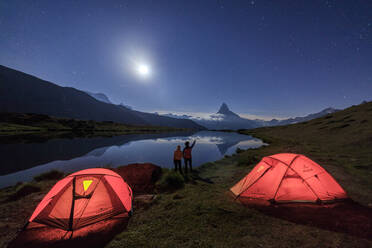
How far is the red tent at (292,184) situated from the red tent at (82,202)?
21.2 ft

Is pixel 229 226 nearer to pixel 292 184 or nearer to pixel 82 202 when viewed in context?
pixel 292 184

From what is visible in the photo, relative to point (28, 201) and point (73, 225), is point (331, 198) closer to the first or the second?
point (73, 225)

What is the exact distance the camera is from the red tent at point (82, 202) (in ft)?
18.7

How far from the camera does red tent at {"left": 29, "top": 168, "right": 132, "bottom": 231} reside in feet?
18.7

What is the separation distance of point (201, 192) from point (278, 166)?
471 cm

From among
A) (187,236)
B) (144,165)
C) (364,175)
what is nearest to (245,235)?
(187,236)

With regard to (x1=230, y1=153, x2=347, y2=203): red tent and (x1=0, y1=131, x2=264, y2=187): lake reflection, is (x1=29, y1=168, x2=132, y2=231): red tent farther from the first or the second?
(x1=0, y1=131, x2=264, y2=187): lake reflection

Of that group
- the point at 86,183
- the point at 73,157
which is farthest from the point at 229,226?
the point at 73,157

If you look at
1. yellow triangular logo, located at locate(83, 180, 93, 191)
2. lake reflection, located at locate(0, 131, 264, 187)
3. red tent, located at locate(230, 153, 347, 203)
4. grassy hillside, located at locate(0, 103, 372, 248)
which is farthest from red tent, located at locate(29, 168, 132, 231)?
lake reflection, located at locate(0, 131, 264, 187)

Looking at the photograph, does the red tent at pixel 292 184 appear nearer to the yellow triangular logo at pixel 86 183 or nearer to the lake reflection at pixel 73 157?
the yellow triangular logo at pixel 86 183

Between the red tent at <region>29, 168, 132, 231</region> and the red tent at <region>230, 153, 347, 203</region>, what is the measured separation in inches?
254

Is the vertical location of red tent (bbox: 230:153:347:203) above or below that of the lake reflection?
above

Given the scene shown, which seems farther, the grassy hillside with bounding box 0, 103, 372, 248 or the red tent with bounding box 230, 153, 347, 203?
the red tent with bounding box 230, 153, 347, 203

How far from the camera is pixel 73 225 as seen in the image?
5.60 metres
